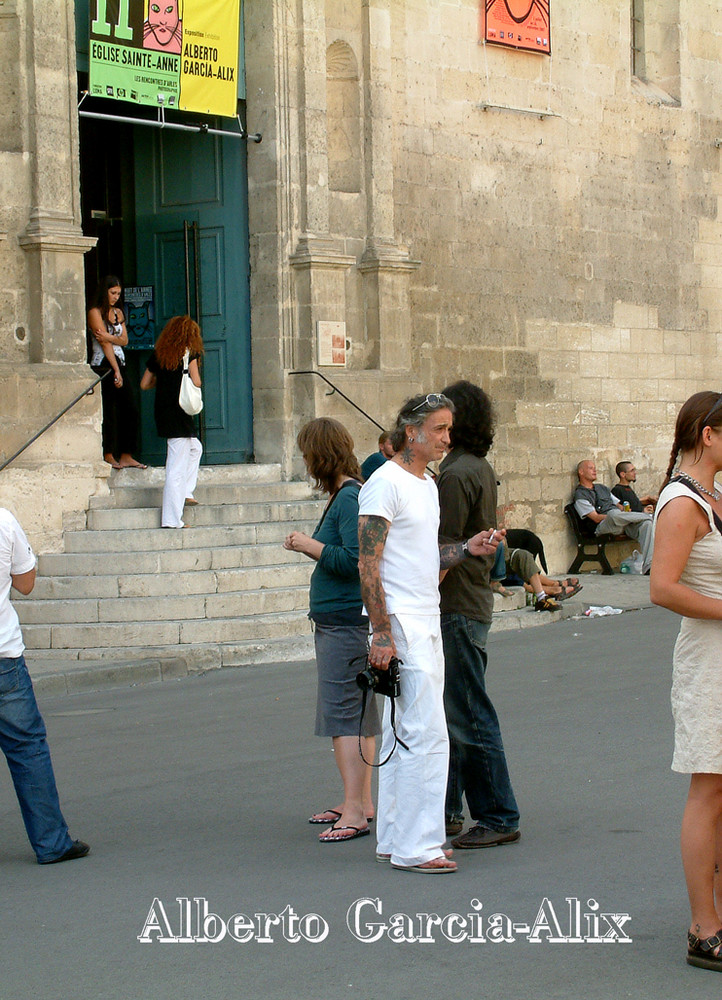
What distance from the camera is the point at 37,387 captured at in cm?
1228

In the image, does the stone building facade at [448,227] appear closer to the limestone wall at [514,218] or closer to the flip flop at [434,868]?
the limestone wall at [514,218]

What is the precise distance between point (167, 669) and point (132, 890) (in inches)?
213

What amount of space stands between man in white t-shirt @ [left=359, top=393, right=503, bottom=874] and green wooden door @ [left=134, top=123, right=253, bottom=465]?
9131 mm

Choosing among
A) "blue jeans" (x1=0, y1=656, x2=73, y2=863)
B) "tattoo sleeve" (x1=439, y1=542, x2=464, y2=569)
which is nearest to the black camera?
"tattoo sleeve" (x1=439, y1=542, x2=464, y2=569)

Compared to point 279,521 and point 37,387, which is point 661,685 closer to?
point 279,521

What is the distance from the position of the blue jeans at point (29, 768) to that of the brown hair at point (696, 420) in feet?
9.43

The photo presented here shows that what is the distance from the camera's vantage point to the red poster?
1625 centimetres

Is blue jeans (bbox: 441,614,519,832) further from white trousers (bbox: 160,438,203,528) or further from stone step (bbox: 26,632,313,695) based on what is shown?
white trousers (bbox: 160,438,203,528)

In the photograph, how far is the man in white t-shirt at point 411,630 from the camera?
215 inches

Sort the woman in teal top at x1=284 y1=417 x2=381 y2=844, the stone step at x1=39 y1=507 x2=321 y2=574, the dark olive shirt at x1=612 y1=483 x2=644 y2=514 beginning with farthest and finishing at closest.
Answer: the dark olive shirt at x1=612 y1=483 x2=644 y2=514 < the stone step at x1=39 y1=507 x2=321 y2=574 < the woman in teal top at x1=284 y1=417 x2=381 y2=844

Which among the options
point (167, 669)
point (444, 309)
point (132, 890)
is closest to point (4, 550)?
point (132, 890)

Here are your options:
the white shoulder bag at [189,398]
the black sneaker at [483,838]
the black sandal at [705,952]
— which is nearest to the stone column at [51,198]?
the white shoulder bag at [189,398]

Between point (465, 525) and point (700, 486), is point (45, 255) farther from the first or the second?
point (700, 486)

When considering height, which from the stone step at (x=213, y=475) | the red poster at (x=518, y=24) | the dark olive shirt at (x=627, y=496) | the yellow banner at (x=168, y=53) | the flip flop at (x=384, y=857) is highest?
the red poster at (x=518, y=24)
